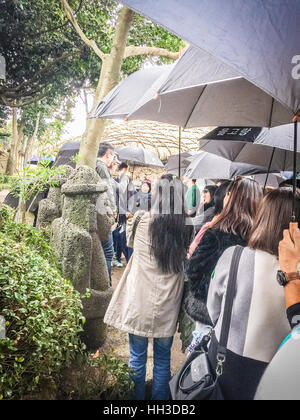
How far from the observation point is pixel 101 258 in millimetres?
3504

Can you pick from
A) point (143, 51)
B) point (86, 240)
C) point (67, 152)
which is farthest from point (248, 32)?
point (67, 152)

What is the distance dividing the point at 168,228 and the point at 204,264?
451mm

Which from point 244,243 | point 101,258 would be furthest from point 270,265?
point 101,258

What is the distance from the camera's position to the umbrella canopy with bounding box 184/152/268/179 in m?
5.86

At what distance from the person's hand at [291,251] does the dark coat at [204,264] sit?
0.96 meters

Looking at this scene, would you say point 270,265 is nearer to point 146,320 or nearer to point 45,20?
point 146,320

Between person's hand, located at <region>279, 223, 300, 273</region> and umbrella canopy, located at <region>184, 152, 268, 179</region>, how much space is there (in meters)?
4.44

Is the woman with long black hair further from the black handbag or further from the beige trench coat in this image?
the black handbag

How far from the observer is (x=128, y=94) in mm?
2902

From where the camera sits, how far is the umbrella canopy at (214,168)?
5.86 m

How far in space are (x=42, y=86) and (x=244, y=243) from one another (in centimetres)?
991

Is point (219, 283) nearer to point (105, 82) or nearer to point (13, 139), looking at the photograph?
point (105, 82)

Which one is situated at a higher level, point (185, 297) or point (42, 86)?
point (42, 86)

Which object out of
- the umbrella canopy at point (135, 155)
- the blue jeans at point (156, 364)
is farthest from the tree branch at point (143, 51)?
the blue jeans at point (156, 364)
